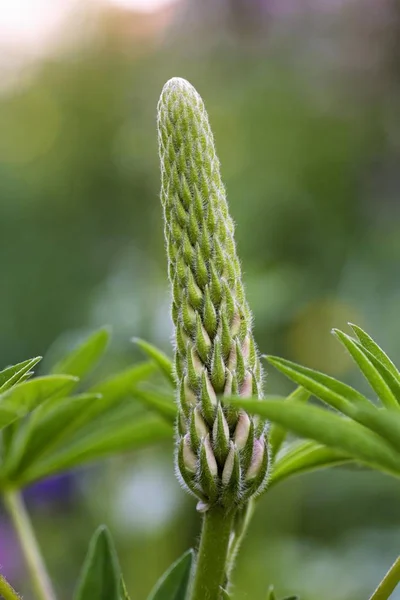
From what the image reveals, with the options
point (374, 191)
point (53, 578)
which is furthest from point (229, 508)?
point (374, 191)

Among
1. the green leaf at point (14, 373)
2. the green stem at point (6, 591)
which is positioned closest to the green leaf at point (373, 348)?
the green leaf at point (14, 373)

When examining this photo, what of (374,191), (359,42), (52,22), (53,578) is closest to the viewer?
(53,578)

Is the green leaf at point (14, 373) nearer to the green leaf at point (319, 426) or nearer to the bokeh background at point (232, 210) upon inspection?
the green leaf at point (319, 426)

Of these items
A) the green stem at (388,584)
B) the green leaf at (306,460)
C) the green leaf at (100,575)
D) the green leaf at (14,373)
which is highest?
the green leaf at (14,373)

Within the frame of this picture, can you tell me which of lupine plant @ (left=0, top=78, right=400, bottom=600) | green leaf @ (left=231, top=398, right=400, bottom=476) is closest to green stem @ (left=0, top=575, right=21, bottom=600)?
lupine plant @ (left=0, top=78, right=400, bottom=600)

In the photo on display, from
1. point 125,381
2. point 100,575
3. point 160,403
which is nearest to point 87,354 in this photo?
point 125,381

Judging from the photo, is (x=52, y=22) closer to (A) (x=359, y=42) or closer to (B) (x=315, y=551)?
(A) (x=359, y=42)
